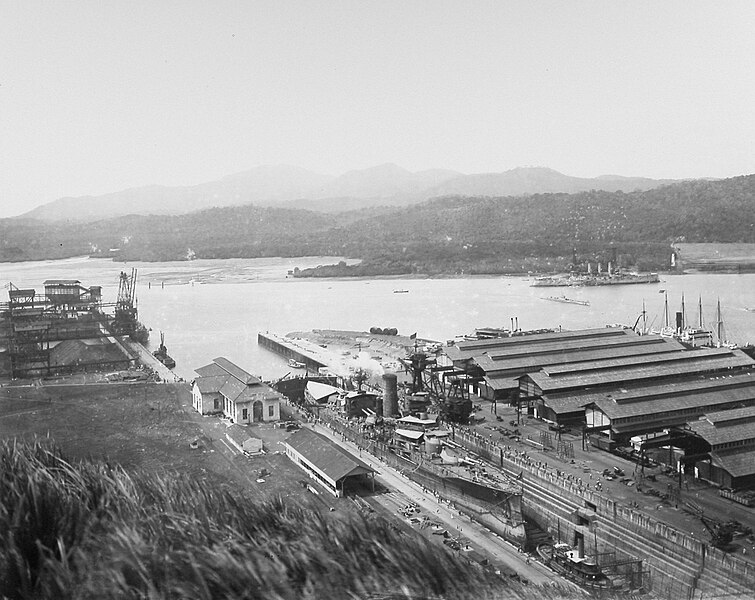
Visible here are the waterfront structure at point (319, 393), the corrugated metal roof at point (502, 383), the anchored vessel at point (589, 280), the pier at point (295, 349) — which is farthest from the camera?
the anchored vessel at point (589, 280)

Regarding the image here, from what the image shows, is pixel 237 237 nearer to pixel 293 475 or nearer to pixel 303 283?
pixel 303 283

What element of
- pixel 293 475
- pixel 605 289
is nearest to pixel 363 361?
pixel 293 475

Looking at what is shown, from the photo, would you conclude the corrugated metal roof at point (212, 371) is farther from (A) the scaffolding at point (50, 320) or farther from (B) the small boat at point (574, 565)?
(B) the small boat at point (574, 565)

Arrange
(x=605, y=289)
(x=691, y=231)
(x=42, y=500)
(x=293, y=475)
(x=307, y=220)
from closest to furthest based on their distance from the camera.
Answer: (x=42, y=500) < (x=293, y=475) < (x=691, y=231) < (x=605, y=289) < (x=307, y=220)

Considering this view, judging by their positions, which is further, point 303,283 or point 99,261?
point 303,283

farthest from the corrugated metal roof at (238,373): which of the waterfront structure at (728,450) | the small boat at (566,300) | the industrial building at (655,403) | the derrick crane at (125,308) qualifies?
the small boat at (566,300)

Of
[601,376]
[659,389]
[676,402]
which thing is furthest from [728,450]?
[601,376]

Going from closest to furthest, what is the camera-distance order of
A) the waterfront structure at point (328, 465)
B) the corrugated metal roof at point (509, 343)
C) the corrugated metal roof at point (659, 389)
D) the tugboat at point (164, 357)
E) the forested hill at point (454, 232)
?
the waterfront structure at point (328, 465)
the corrugated metal roof at point (659, 389)
the corrugated metal roof at point (509, 343)
the tugboat at point (164, 357)
the forested hill at point (454, 232)
